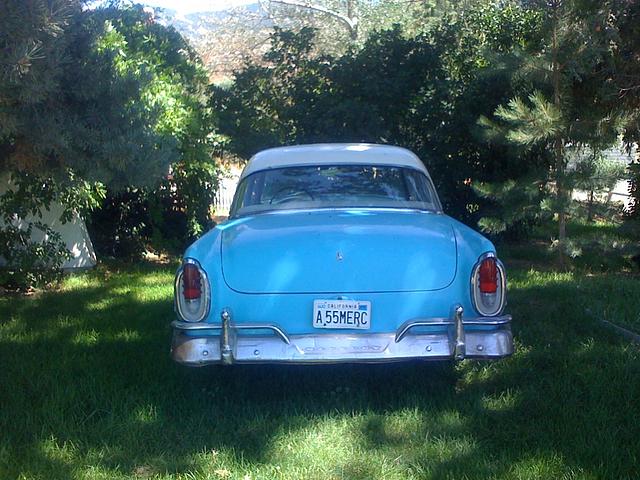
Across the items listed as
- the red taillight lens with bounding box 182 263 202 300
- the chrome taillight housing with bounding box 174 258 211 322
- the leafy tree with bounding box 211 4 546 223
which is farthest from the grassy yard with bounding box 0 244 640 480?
the leafy tree with bounding box 211 4 546 223

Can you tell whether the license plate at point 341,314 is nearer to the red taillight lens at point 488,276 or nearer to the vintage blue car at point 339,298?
the vintage blue car at point 339,298

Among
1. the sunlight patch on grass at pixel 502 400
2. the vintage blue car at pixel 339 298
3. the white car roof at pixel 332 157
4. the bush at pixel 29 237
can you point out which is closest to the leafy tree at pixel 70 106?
the bush at pixel 29 237

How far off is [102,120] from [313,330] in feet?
8.78

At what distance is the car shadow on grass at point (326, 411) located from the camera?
4.15 meters

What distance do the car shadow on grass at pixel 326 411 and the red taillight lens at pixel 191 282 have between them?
74cm

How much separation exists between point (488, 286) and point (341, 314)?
0.89m

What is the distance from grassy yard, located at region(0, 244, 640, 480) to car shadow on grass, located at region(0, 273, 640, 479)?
1cm

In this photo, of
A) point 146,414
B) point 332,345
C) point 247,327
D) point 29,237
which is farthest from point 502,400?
point 29,237

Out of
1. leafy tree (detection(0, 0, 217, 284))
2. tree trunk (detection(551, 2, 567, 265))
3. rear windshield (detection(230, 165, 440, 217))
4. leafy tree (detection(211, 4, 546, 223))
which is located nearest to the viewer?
leafy tree (detection(0, 0, 217, 284))

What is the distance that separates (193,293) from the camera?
4.70m

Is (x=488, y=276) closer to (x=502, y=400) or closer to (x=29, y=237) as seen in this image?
(x=502, y=400)

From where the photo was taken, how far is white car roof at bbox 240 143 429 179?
20.4 ft

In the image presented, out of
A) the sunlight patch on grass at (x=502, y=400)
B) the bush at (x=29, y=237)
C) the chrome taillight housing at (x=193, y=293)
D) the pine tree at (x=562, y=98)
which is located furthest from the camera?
the pine tree at (x=562, y=98)

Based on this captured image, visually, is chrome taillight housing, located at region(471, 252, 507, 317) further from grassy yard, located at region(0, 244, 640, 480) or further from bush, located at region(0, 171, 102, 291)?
bush, located at region(0, 171, 102, 291)
